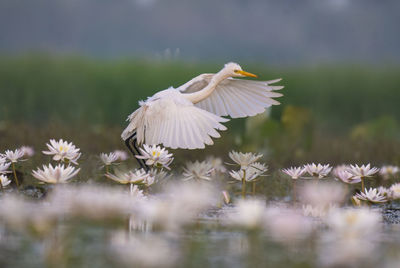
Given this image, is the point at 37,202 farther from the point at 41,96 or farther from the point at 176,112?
the point at 41,96

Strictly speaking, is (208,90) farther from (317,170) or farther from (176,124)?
(317,170)

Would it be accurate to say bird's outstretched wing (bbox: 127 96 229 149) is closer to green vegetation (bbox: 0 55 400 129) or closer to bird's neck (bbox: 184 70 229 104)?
bird's neck (bbox: 184 70 229 104)

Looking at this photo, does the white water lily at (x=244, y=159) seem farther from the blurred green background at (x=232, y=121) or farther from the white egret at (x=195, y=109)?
the blurred green background at (x=232, y=121)

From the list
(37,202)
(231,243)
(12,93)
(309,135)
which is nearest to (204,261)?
(231,243)

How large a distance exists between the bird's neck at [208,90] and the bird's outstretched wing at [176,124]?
378 mm

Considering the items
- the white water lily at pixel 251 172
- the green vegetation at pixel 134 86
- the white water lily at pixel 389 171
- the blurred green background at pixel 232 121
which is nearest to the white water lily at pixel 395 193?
the white water lily at pixel 389 171

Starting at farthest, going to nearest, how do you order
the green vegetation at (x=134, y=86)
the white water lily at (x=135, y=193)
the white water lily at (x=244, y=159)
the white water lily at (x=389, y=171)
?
the green vegetation at (x=134, y=86), the white water lily at (x=389, y=171), the white water lily at (x=244, y=159), the white water lily at (x=135, y=193)

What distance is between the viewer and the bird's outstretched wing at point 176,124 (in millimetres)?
3088

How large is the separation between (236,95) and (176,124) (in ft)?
2.83

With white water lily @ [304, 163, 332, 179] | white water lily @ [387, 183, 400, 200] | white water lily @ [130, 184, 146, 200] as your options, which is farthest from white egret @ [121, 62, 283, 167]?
white water lily @ [387, 183, 400, 200]

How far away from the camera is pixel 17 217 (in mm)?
2359

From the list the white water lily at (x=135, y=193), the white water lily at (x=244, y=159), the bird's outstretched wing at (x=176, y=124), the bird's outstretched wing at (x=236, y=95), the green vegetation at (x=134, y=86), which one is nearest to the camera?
the white water lily at (x=135, y=193)

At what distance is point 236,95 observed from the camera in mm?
3986

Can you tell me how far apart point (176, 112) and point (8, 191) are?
1.08 metres
